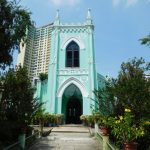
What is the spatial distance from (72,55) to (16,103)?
19.9 m

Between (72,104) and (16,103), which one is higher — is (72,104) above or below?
above

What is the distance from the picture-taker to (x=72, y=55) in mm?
34438

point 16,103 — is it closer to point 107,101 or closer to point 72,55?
point 107,101

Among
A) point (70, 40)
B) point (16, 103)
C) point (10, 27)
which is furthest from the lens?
point (70, 40)

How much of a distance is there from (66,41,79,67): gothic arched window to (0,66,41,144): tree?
18327 millimetres

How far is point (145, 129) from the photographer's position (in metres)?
11.3

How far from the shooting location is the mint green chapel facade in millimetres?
32000

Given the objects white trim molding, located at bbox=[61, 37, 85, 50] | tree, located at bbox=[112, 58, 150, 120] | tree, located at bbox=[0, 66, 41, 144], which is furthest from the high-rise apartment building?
tree, located at bbox=[112, 58, 150, 120]

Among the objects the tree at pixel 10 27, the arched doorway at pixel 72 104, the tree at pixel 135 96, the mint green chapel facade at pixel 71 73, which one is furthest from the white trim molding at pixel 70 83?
the tree at pixel 10 27

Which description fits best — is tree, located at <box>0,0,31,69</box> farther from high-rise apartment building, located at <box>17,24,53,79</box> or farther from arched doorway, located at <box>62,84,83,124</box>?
high-rise apartment building, located at <box>17,24,53,79</box>

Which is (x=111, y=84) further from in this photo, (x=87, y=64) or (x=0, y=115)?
(x=87, y=64)

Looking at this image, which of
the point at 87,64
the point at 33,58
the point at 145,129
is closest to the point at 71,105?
the point at 87,64

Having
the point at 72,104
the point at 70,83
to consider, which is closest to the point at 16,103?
the point at 70,83

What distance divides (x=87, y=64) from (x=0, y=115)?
20495mm
